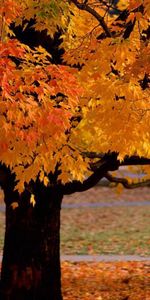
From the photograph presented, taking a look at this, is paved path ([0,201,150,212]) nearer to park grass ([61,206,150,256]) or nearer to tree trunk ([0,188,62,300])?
park grass ([61,206,150,256])

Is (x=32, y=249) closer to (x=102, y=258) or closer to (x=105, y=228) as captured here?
(x=102, y=258)

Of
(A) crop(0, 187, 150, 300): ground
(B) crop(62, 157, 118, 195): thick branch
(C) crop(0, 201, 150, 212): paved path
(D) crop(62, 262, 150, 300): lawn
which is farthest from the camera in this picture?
(C) crop(0, 201, 150, 212): paved path

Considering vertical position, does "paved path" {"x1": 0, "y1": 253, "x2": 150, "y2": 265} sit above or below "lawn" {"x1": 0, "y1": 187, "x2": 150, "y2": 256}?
below

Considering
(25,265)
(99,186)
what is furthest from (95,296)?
(99,186)

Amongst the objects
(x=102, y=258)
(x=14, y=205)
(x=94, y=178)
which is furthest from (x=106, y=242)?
(x=94, y=178)

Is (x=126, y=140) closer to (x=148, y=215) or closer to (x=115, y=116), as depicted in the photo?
(x=115, y=116)

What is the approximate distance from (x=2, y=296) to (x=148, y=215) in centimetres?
1845

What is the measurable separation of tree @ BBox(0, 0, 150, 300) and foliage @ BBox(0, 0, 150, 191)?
0.01 meters

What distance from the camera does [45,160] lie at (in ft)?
33.1

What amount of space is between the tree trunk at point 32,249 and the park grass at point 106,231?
8.28m

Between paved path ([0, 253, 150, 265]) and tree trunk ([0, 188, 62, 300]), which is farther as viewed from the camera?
paved path ([0, 253, 150, 265])

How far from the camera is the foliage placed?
833 cm

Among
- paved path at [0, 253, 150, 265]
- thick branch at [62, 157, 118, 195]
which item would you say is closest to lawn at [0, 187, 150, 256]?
paved path at [0, 253, 150, 265]

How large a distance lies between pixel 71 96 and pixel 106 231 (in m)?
18.3
